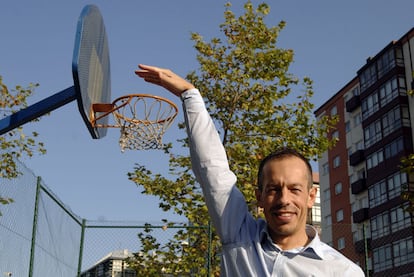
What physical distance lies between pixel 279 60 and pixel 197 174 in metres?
12.6

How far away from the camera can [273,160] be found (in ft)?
7.30

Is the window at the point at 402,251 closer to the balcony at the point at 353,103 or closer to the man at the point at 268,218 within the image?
the balcony at the point at 353,103

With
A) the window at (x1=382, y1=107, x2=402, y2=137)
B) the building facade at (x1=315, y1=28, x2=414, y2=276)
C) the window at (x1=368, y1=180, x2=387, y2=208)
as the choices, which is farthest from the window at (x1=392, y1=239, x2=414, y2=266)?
the window at (x1=382, y1=107, x2=402, y2=137)

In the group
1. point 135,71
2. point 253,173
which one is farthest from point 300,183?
point 253,173

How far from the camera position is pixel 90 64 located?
8.66 metres

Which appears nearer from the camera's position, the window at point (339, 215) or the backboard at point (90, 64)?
the backboard at point (90, 64)

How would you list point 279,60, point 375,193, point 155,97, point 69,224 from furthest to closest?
point 375,193 → point 279,60 → point 69,224 → point 155,97

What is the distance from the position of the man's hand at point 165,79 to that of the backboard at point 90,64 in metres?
5.15

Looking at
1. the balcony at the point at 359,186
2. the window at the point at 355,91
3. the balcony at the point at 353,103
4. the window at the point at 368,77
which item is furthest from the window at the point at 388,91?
the balcony at the point at 359,186

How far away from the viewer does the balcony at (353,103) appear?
4475cm

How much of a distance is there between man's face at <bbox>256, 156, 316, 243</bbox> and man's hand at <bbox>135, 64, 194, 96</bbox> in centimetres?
46

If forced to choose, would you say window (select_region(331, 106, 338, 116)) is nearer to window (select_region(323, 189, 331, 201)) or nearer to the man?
window (select_region(323, 189, 331, 201))

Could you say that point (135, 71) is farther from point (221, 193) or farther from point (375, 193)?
point (375, 193)

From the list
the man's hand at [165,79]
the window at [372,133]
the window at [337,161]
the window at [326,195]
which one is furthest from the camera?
the window at [326,195]
